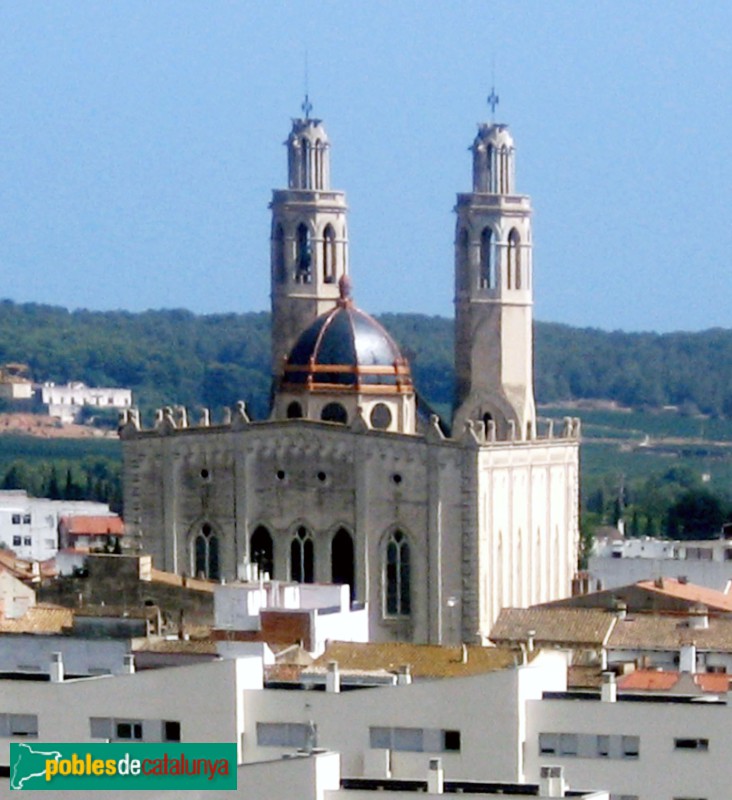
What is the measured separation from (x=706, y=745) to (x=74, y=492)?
103794 mm

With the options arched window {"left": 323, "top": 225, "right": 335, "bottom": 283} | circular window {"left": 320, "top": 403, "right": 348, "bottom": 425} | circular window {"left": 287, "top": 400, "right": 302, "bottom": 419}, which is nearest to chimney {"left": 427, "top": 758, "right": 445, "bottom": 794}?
circular window {"left": 320, "top": 403, "right": 348, "bottom": 425}

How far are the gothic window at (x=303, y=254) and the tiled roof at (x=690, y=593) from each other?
9861 mm

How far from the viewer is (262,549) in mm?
77125

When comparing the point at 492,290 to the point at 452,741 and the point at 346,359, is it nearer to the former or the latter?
the point at 346,359

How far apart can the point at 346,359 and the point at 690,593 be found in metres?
8.45

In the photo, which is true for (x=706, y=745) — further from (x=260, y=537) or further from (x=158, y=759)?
(x=260, y=537)

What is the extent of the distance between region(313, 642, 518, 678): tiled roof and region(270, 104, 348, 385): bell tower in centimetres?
2333

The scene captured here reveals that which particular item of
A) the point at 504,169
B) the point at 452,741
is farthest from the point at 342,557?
the point at 452,741

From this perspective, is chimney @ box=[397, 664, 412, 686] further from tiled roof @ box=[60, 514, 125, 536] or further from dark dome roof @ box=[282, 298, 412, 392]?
tiled roof @ box=[60, 514, 125, 536]

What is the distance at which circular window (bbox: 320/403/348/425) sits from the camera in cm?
7781

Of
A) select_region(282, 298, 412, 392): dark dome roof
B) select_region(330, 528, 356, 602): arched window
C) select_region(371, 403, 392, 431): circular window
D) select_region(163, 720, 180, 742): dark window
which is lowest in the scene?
select_region(163, 720, 180, 742): dark window

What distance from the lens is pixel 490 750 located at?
4162 centimetres

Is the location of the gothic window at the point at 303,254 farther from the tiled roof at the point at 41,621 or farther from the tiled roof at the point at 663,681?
the tiled roof at the point at 663,681

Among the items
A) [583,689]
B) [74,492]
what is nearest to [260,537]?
[583,689]
